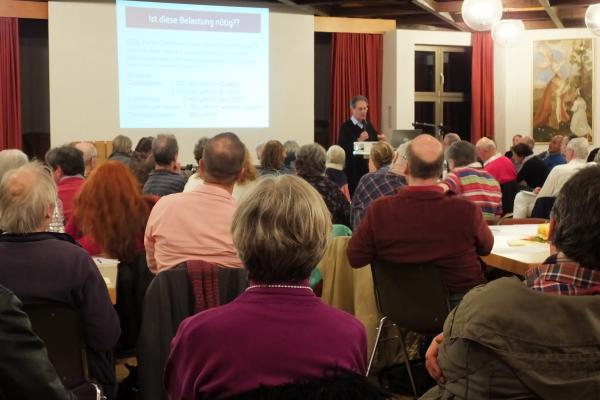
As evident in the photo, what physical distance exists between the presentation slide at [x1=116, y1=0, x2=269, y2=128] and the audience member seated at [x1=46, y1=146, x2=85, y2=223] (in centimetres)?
514

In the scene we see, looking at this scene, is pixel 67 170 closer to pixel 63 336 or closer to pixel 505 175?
pixel 63 336

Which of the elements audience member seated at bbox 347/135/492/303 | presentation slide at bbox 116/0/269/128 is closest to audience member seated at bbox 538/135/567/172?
presentation slide at bbox 116/0/269/128

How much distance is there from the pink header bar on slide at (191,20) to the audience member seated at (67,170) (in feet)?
17.4

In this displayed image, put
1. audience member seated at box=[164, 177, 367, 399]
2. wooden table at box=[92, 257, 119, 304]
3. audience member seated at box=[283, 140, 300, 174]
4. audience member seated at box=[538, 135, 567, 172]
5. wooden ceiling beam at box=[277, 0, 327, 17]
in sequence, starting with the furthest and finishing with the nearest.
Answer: wooden ceiling beam at box=[277, 0, 327, 17] < audience member seated at box=[538, 135, 567, 172] < audience member seated at box=[283, 140, 300, 174] < wooden table at box=[92, 257, 119, 304] < audience member seated at box=[164, 177, 367, 399]

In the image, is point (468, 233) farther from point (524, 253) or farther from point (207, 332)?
point (207, 332)

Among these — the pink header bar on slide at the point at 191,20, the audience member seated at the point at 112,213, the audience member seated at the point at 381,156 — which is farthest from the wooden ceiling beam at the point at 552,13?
the audience member seated at the point at 112,213

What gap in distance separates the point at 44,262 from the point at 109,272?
0.75 metres

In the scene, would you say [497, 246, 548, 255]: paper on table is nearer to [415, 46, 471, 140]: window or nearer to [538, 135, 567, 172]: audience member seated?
[538, 135, 567, 172]: audience member seated

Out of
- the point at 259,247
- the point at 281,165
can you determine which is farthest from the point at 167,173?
the point at 259,247

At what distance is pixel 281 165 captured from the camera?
5.88 m

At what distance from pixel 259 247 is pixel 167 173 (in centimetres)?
346

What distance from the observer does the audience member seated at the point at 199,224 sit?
121 inches

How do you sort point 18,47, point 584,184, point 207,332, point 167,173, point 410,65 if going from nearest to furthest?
point 207,332
point 584,184
point 167,173
point 18,47
point 410,65

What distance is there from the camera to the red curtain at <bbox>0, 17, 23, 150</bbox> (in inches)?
368
